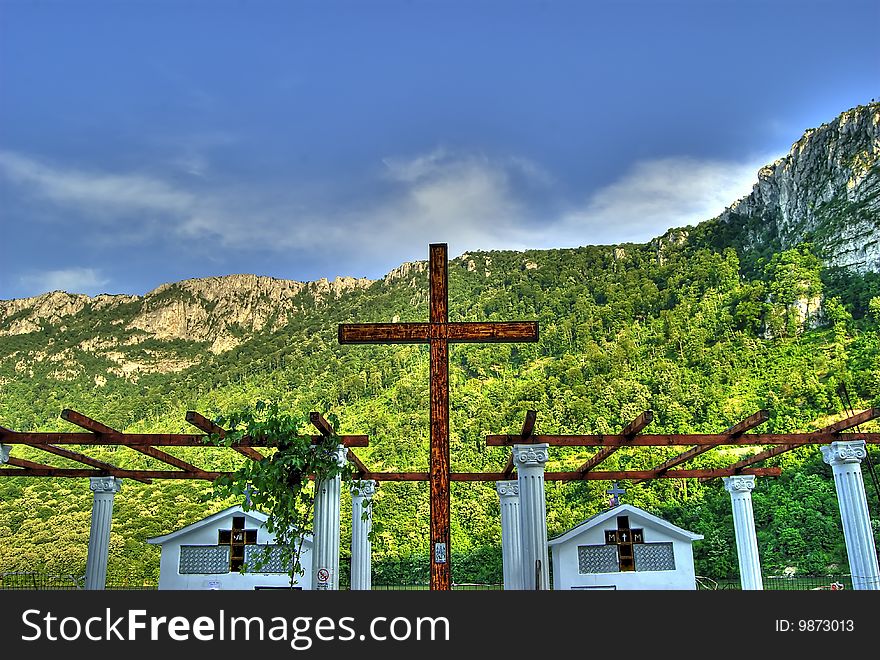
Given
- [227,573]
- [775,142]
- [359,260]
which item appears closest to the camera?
[227,573]

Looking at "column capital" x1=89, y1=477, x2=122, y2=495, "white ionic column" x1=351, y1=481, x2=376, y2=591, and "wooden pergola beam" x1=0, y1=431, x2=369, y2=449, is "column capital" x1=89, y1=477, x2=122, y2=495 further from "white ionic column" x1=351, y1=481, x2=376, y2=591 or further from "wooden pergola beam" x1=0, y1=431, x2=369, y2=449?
"white ionic column" x1=351, y1=481, x2=376, y2=591

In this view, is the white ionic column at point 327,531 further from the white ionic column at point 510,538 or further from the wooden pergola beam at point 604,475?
the wooden pergola beam at point 604,475

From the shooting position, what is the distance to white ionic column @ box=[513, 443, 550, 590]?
29.0 feet

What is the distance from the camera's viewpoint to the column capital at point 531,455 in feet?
30.8

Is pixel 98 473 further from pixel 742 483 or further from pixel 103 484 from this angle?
pixel 742 483

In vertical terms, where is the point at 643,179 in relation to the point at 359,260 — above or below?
above

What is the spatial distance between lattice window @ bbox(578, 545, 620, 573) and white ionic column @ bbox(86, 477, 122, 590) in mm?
10576

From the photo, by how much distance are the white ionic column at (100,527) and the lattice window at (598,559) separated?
34.7 ft

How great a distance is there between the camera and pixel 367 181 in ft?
107

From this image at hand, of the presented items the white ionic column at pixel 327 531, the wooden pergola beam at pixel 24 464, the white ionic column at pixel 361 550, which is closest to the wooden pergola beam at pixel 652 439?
the white ionic column at pixel 327 531

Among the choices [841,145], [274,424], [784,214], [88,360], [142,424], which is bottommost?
[274,424]
